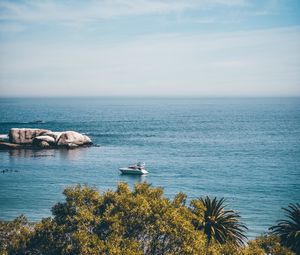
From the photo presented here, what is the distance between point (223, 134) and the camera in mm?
161250

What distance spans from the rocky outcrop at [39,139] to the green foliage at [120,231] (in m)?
96.4

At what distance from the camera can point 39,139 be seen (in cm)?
12431

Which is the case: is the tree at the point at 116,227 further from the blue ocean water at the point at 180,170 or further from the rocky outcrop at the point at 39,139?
the rocky outcrop at the point at 39,139

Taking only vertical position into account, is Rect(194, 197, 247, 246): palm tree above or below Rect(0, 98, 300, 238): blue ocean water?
above

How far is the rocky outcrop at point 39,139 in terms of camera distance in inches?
4897

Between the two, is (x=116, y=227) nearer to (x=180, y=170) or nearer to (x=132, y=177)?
(x=132, y=177)

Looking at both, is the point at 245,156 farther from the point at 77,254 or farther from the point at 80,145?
the point at 77,254

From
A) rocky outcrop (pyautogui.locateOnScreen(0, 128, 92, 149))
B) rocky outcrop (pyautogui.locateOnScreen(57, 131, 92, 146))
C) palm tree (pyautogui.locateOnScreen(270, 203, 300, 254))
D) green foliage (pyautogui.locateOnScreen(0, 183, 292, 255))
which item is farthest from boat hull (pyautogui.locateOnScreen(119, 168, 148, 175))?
green foliage (pyautogui.locateOnScreen(0, 183, 292, 255))

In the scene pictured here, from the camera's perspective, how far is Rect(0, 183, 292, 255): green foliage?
1025 inches

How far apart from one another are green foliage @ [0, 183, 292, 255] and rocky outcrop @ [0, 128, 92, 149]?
96.4 meters

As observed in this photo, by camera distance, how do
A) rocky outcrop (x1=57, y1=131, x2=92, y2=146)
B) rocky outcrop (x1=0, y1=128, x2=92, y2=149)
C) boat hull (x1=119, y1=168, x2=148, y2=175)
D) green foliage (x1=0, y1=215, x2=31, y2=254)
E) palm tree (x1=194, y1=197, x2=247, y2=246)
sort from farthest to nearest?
rocky outcrop (x1=57, y1=131, x2=92, y2=146) → rocky outcrop (x1=0, y1=128, x2=92, y2=149) → boat hull (x1=119, y1=168, x2=148, y2=175) → palm tree (x1=194, y1=197, x2=247, y2=246) → green foliage (x1=0, y1=215, x2=31, y2=254)

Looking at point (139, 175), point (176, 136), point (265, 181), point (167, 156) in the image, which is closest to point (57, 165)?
point (139, 175)

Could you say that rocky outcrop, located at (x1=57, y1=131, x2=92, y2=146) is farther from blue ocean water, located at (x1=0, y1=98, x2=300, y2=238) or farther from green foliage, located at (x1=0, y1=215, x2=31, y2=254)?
green foliage, located at (x1=0, y1=215, x2=31, y2=254)

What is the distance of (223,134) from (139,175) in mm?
78950
